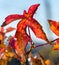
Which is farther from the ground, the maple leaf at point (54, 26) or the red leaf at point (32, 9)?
the red leaf at point (32, 9)

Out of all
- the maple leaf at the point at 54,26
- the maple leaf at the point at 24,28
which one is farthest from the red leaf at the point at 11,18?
the maple leaf at the point at 54,26

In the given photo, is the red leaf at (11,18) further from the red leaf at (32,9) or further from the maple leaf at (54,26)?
the maple leaf at (54,26)

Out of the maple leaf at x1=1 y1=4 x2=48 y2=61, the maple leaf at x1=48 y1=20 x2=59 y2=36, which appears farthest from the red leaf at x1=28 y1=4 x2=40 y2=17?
the maple leaf at x1=48 y1=20 x2=59 y2=36

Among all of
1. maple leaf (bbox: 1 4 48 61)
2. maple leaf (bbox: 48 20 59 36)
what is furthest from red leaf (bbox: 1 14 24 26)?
maple leaf (bbox: 48 20 59 36)

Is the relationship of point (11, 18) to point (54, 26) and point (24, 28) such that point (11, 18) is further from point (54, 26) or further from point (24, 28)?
point (54, 26)

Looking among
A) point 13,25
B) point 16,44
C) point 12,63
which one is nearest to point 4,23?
point 13,25

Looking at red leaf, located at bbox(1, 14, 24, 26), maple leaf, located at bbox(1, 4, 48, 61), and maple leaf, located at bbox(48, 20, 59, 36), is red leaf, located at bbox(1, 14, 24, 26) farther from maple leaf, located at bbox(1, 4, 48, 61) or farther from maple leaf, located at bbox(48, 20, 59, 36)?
maple leaf, located at bbox(48, 20, 59, 36)

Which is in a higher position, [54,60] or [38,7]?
[38,7]

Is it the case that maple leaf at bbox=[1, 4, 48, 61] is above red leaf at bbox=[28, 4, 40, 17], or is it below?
below

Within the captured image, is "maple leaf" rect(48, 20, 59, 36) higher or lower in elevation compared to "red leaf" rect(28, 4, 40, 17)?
lower

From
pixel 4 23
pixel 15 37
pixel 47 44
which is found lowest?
pixel 47 44

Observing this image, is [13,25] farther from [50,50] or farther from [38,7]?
[50,50]
